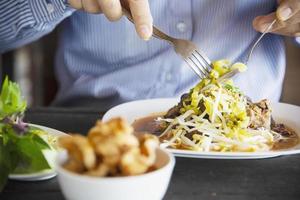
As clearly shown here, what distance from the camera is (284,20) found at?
1189 millimetres

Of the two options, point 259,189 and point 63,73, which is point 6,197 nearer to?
point 259,189

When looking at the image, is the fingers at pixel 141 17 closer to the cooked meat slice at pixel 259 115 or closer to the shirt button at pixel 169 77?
the cooked meat slice at pixel 259 115

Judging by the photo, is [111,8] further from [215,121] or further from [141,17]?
[215,121]

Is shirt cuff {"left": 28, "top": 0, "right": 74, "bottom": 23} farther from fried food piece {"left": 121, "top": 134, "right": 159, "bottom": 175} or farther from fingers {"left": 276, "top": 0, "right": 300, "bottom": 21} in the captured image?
fried food piece {"left": 121, "top": 134, "right": 159, "bottom": 175}

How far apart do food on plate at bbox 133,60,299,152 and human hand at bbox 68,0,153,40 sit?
16 cm

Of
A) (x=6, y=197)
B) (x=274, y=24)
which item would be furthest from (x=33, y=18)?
(x=6, y=197)

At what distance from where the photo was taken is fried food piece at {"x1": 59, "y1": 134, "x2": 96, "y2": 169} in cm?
63

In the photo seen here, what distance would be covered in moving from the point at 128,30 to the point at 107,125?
0.77m

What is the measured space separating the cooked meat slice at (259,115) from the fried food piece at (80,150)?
1.55ft

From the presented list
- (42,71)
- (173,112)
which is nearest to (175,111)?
(173,112)

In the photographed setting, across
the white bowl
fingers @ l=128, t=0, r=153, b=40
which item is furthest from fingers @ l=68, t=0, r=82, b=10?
the white bowl

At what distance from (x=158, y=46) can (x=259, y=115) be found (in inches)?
15.9

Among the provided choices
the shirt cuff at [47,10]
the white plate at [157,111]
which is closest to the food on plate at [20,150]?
the white plate at [157,111]

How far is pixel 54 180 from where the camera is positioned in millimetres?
821
